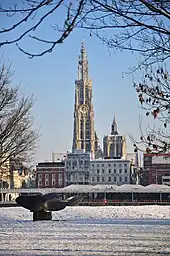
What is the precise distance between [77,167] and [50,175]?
28.7 ft

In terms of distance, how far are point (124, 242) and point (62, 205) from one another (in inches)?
287

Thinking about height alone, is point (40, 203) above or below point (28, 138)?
below

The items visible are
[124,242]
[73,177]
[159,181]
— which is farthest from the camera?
[73,177]

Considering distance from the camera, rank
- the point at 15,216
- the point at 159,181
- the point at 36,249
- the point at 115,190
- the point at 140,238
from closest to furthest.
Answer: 1. the point at 36,249
2. the point at 140,238
3. the point at 15,216
4. the point at 115,190
5. the point at 159,181

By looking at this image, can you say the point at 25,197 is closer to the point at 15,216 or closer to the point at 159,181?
the point at 15,216

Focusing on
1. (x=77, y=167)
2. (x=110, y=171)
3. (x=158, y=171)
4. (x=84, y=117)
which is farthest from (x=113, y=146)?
(x=158, y=171)

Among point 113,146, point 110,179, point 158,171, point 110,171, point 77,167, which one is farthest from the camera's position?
point 113,146

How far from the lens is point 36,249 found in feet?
26.0

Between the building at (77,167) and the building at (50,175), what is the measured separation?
1417 millimetres

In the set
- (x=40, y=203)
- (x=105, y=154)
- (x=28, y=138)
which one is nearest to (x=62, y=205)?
(x=40, y=203)

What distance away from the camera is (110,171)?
4407 inches

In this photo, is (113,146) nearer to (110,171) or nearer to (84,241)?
(110,171)

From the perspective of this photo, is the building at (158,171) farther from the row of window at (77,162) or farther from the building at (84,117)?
the building at (84,117)

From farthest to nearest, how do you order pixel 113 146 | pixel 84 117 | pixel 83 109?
pixel 113 146 < pixel 83 109 < pixel 84 117
